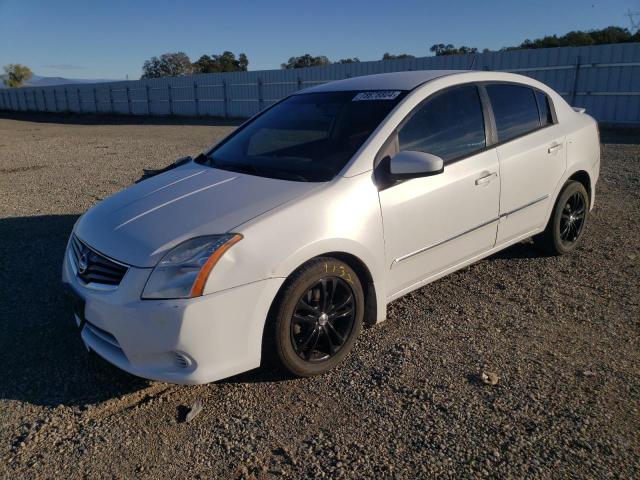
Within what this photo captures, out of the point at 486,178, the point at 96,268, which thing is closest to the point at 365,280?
the point at 486,178

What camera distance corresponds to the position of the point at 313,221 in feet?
9.34

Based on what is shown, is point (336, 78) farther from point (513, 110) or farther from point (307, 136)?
point (307, 136)

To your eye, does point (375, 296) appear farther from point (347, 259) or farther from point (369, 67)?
point (369, 67)

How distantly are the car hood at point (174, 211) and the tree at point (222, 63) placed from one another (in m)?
66.9

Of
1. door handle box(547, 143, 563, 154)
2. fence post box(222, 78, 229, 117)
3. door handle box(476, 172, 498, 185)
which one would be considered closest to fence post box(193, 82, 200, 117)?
fence post box(222, 78, 229, 117)

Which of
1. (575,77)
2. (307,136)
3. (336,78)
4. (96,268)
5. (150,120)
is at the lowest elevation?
(150,120)

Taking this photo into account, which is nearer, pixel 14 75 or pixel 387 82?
pixel 387 82

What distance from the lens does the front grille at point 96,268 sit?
271 centimetres

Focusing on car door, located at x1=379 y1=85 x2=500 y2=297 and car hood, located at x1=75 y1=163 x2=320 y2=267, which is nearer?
car hood, located at x1=75 y1=163 x2=320 y2=267

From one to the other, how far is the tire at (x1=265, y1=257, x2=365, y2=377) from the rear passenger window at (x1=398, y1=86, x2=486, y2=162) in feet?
3.45

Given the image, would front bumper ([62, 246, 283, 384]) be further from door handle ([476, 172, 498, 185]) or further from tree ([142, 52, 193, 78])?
tree ([142, 52, 193, 78])

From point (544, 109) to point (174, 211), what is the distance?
3345 millimetres

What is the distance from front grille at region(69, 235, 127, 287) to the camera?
271 centimetres

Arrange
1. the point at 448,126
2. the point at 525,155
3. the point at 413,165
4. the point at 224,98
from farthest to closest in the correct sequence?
the point at 224,98
the point at 525,155
the point at 448,126
the point at 413,165
